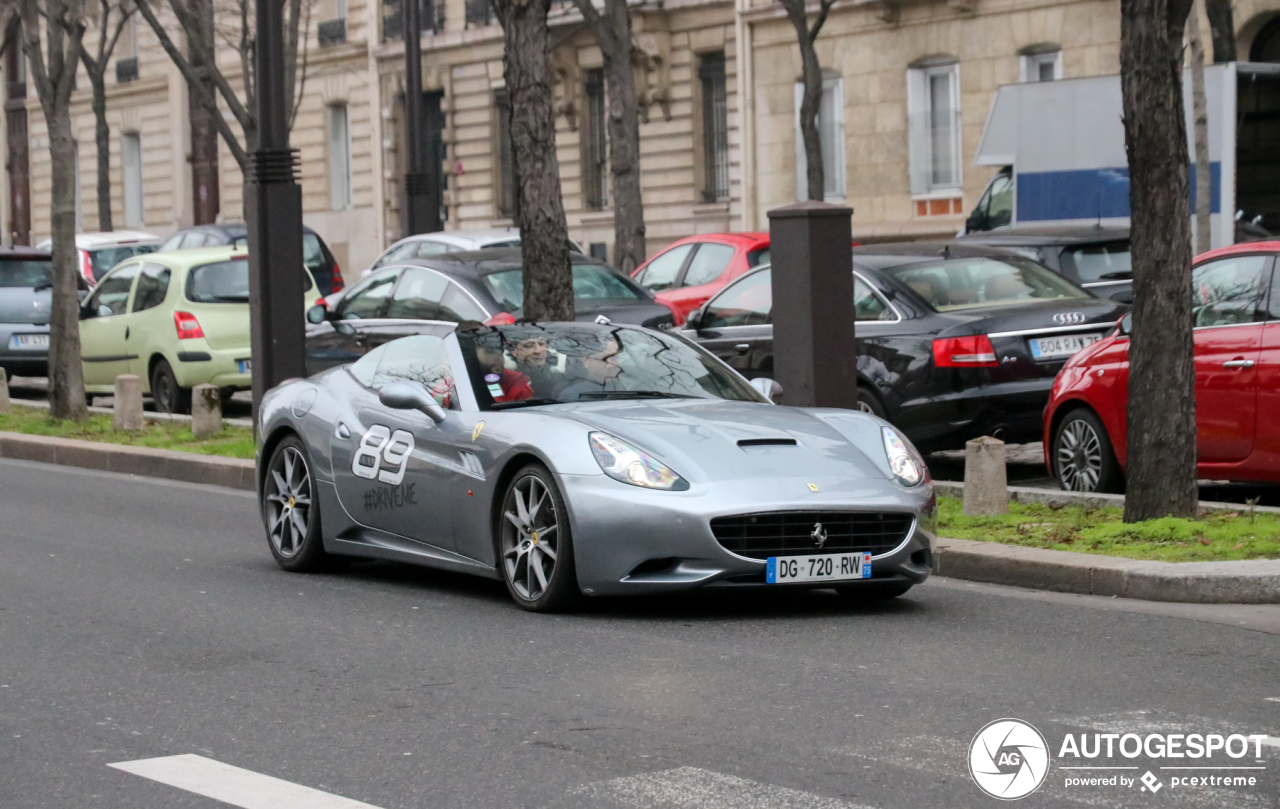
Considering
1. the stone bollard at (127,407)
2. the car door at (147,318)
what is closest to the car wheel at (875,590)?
the stone bollard at (127,407)

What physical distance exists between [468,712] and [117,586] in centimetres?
356

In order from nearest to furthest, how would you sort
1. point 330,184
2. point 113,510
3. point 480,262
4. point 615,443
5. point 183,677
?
1. point 183,677
2. point 615,443
3. point 113,510
4. point 480,262
5. point 330,184

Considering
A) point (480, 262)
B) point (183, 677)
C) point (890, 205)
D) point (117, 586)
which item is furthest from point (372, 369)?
point (890, 205)

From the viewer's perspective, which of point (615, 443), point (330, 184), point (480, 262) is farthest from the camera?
point (330, 184)

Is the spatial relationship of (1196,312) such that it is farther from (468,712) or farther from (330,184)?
(330,184)

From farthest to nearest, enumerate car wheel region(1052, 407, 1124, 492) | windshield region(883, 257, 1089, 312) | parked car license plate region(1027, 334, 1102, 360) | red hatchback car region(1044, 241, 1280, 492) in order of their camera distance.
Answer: windshield region(883, 257, 1089, 312), parked car license plate region(1027, 334, 1102, 360), car wheel region(1052, 407, 1124, 492), red hatchback car region(1044, 241, 1280, 492)

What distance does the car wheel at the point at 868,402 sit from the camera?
13214mm

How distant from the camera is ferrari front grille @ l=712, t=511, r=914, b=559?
8.00 meters

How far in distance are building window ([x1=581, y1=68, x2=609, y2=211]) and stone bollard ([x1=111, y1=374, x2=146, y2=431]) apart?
2300 centimetres

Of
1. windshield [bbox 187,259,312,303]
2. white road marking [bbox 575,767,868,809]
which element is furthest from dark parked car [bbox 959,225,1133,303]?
white road marking [bbox 575,767,868,809]

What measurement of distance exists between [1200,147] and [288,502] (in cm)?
1292

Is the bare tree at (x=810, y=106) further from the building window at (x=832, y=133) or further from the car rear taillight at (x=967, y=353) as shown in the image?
the car rear taillight at (x=967, y=353)

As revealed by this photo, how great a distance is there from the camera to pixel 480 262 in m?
17.2

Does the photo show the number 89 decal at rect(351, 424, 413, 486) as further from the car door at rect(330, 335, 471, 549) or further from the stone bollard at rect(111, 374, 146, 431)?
the stone bollard at rect(111, 374, 146, 431)
